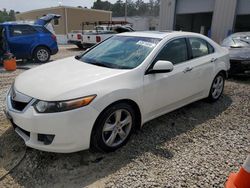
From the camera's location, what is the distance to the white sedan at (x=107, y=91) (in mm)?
2596

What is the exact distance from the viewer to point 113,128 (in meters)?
3.03

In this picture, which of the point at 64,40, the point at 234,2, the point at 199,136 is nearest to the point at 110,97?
the point at 199,136

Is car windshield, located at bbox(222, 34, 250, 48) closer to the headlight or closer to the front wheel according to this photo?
the headlight

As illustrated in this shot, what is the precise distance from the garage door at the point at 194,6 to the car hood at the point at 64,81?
14.9 meters

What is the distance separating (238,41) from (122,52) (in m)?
5.68

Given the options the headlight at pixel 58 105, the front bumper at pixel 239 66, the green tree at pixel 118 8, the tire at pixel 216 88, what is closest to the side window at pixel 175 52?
the tire at pixel 216 88

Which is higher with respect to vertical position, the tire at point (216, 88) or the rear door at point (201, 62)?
the rear door at point (201, 62)

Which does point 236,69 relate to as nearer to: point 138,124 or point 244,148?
point 244,148

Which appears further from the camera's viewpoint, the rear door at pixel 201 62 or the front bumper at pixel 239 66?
the front bumper at pixel 239 66

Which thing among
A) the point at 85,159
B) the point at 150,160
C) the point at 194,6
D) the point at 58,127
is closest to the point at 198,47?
the point at 150,160

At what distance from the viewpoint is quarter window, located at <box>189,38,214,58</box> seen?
4208mm

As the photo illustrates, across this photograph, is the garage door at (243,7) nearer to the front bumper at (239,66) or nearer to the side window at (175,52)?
the front bumper at (239,66)

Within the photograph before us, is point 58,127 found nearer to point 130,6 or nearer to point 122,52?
point 122,52

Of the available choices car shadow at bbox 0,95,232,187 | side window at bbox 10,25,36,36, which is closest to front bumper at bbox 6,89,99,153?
car shadow at bbox 0,95,232,187
